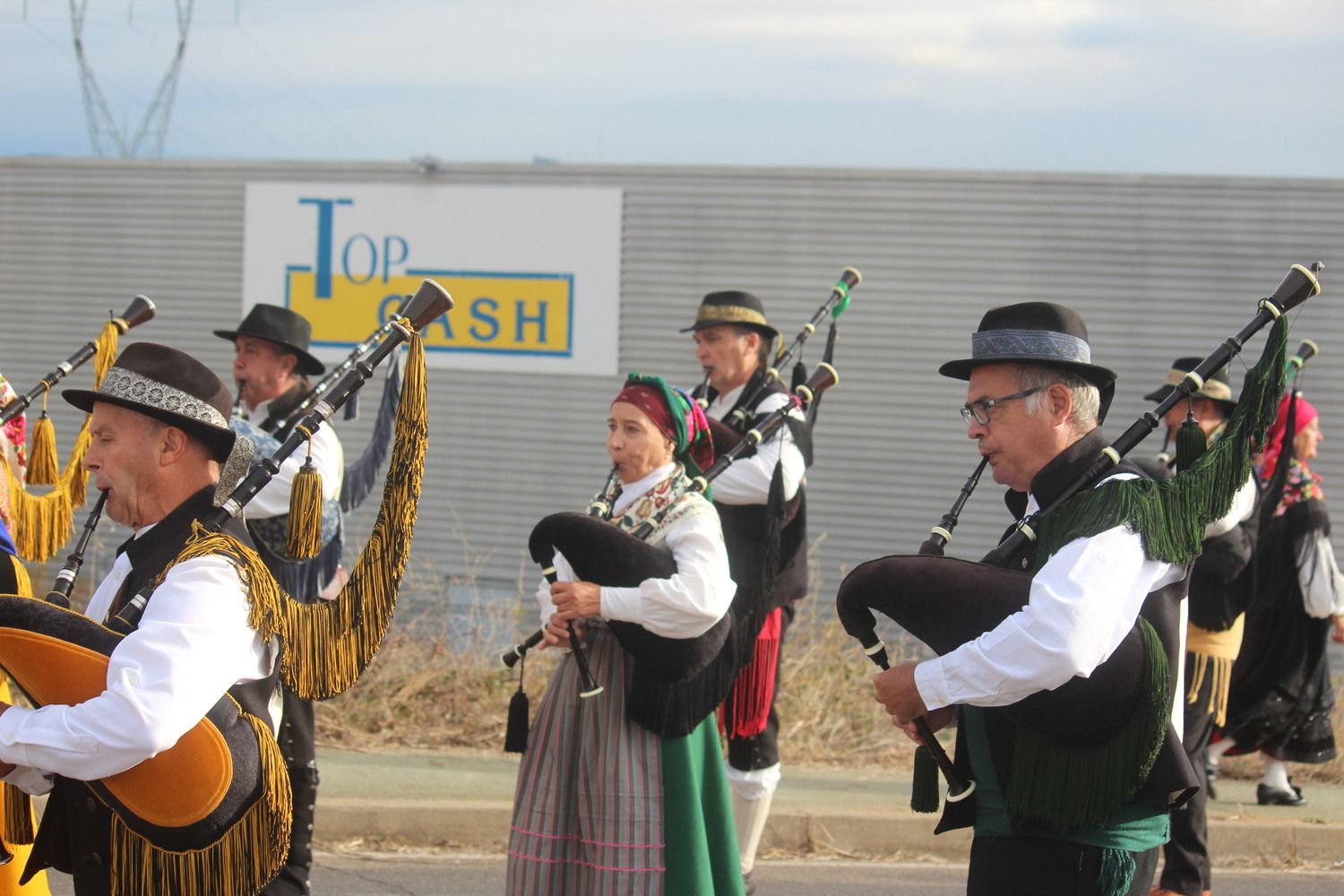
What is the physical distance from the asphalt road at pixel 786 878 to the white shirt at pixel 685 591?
69.1 inches

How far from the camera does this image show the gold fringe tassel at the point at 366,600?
3.01 metres

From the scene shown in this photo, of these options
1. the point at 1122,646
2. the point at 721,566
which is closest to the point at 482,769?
the point at 721,566


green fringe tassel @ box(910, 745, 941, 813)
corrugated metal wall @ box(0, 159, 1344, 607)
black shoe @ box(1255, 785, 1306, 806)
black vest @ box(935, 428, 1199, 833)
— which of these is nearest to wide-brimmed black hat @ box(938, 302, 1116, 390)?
black vest @ box(935, 428, 1199, 833)

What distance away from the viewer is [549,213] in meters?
11.6

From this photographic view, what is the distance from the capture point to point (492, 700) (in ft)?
25.0

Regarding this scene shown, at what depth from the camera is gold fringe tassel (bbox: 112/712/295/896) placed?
280 centimetres

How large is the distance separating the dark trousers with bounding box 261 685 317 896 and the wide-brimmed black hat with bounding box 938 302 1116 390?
2.63m

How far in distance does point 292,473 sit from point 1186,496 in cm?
304

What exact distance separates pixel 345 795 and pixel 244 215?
7109 mm

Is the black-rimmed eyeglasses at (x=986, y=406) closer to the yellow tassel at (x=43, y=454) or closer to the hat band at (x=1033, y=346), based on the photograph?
the hat band at (x=1033, y=346)

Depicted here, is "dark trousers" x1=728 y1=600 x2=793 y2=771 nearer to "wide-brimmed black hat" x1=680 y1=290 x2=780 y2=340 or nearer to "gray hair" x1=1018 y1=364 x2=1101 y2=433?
"wide-brimmed black hat" x1=680 y1=290 x2=780 y2=340

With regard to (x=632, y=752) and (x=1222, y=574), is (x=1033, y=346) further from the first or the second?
(x=1222, y=574)

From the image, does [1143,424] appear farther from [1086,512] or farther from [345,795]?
[345,795]

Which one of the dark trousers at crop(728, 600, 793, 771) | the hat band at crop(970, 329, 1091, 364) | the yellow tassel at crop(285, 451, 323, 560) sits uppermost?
the hat band at crop(970, 329, 1091, 364)
